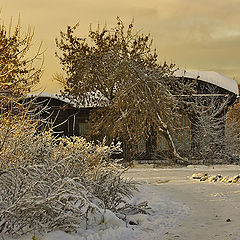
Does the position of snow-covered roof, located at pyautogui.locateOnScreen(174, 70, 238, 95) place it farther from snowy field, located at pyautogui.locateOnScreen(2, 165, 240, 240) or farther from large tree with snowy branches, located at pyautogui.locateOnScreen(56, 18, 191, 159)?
snowy field, located at pyautogui.locateOnScreen(2, 165, 240, 240)

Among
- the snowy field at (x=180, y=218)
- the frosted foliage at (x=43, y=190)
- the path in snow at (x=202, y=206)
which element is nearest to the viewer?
the frosted foliage at (x=43, y=190)

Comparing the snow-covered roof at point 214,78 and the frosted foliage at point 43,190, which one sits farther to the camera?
the snow-covered roof at point 214,78

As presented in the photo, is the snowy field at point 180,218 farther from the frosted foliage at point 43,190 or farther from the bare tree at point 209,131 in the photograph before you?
the bare tree at point 209,131

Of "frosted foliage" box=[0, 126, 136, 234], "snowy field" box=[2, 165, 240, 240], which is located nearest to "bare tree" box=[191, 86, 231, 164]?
"snowy field" box=[2, 165, 240, 240]

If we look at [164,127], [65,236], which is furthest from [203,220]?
[164,127]

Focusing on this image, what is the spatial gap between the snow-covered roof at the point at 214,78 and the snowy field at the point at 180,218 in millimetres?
8860

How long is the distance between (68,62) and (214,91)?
7.03 m

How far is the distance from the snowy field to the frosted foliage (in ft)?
0.74

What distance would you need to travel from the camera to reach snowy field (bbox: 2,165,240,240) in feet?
19.9

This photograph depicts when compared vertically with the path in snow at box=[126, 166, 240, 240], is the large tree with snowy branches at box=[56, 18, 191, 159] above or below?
above

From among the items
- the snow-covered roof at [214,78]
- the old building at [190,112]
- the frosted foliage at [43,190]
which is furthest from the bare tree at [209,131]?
the frosted foliage at [43,190]

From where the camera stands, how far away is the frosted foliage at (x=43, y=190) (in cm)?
552

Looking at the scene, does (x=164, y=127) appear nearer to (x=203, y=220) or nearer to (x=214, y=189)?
(x=214, y=189)

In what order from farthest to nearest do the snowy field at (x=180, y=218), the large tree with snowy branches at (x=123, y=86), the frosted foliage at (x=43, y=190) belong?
the large tree with snowy branches at (x=123, y=86) → the snowy field at (x=180, y=218) → the frosted foliage at (x=43, y=190)
